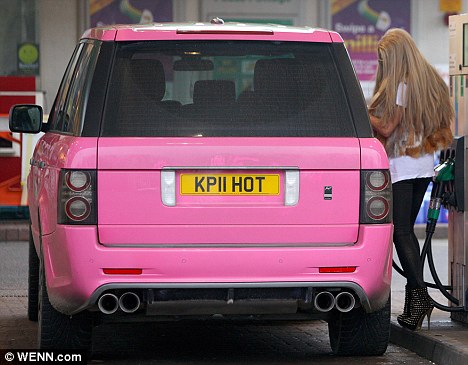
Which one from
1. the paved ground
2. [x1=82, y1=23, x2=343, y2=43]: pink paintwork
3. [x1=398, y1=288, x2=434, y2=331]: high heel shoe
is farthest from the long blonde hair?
the paved ground

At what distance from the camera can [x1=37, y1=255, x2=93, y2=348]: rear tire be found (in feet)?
23.6

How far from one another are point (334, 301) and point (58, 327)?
4.84 ft

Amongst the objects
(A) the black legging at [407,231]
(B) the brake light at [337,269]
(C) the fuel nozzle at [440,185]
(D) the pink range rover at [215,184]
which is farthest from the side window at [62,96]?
(C) the fuel nozzle at [440,185]

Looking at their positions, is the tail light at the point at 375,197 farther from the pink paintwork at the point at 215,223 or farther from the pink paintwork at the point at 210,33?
the pink paintwork at the point at 210,33

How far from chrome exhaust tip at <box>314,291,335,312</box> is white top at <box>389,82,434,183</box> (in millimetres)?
1527

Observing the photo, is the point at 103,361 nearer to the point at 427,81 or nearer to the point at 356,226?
the point at 356,226

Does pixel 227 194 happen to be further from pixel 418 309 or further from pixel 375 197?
pixel 418 309

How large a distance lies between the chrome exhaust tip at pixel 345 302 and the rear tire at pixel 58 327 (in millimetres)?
1342

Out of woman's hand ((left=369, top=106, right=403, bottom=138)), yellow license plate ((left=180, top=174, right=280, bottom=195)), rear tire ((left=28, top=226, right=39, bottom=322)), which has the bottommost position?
rear tire ((left=28, top=226, right=39, bottom=322))

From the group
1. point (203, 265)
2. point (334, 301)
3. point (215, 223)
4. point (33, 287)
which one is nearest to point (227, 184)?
point (215, 223)

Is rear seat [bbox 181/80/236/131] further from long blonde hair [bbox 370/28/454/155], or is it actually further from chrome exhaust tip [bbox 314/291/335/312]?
long blonde hair [bbox 370/28/454/155]

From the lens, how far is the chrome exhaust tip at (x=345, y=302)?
6.92 m

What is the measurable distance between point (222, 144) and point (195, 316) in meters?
0.92

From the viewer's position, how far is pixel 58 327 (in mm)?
7234
